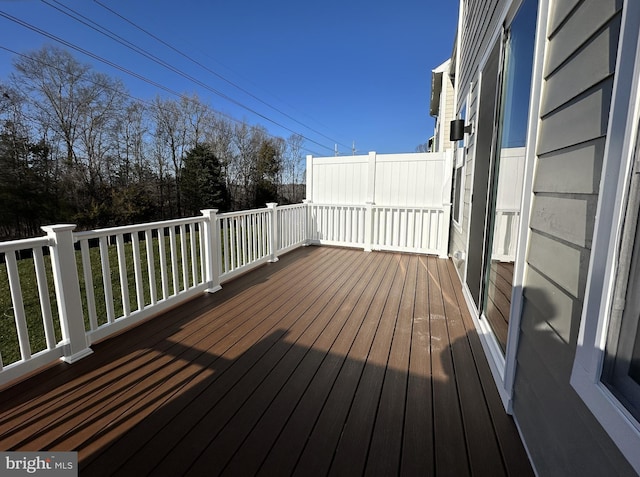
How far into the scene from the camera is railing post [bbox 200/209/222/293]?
3148 millimetres

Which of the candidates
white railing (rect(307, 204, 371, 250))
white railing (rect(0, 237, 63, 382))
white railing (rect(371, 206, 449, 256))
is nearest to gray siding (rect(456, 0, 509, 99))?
white railing (rect(371, 206, 449, 256))

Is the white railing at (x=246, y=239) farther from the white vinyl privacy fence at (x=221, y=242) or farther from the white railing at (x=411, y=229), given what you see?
the white railing at (x=411, y=229)

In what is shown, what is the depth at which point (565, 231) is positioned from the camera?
3.37 ft

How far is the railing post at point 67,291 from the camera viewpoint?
1890 mm

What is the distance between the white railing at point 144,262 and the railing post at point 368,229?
19 millimetres

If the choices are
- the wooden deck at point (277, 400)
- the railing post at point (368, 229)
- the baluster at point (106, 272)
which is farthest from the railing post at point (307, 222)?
the baluster at point (106, 272)

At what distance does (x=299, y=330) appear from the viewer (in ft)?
8.01

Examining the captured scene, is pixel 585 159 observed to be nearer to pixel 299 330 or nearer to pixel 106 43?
pixel 299 330

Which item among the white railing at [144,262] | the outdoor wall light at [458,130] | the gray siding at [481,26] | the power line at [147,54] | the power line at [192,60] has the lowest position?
the white railing at [144,262]

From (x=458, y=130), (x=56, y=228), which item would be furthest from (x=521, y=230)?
(x=56, y=228)

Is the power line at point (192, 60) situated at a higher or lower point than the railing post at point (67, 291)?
higher

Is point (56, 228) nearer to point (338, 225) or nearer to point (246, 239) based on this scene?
point (246, 239)

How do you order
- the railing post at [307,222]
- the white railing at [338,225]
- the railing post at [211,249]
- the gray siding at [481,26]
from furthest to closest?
1. the railing post at [307,222]
2. the white railing at [338,225]
3. the railing post at [211,249]
4. the gray siding at [481,26]

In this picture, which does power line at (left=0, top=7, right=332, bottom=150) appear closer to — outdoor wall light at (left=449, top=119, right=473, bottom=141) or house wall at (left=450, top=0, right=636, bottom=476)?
outdoor wall light at (left=449, top=119, right=473, bottom=141)
